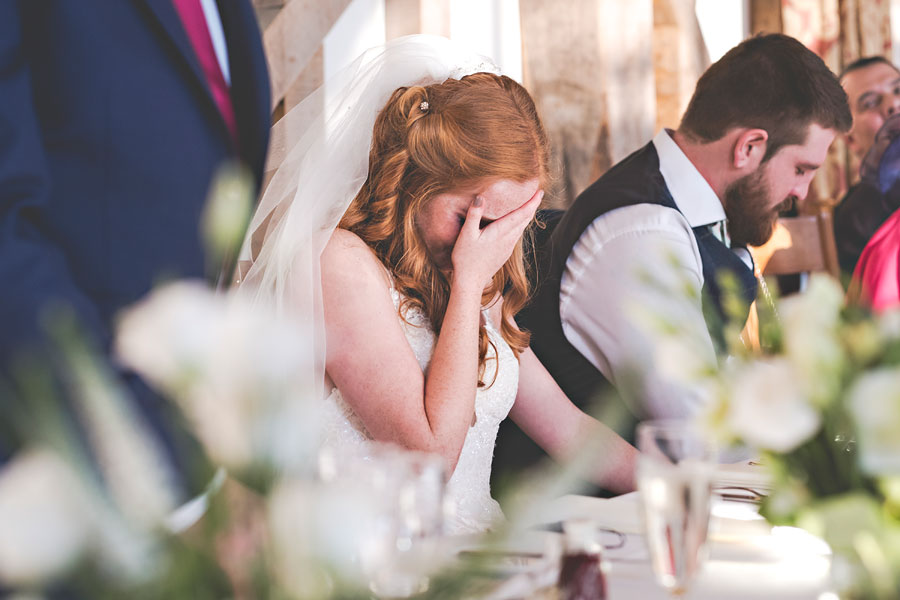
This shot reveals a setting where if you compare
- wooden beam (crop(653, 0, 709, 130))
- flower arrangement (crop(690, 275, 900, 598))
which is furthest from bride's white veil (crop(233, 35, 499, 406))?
wooden beam (crop(653, 0, 709, 130))

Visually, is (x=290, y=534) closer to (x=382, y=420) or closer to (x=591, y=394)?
(x=382, y=420)

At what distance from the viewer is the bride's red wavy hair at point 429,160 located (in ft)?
5.49

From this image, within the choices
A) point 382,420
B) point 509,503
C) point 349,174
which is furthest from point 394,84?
point 509,503

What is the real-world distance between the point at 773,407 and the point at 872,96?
11.4ft

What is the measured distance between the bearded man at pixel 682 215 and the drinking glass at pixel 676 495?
3.76 feet

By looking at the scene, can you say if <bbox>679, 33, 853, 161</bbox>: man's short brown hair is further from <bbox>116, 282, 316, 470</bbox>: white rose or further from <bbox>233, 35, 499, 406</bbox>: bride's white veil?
<bbox>116, 282, 316, 470</bbox>: white rose

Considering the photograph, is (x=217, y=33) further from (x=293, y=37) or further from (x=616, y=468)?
(x=293, y=37)

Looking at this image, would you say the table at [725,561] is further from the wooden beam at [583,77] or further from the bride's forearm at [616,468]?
the wooden beam at [583,77]

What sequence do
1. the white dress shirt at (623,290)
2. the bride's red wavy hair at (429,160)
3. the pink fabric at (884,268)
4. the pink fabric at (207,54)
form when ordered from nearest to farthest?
the pink fabric at (207,54) < the bride's red wavy hair at (429,160) < the white dress shirt at (623,290) < the pink fabric at (884,268)

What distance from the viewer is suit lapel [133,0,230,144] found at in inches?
36.4

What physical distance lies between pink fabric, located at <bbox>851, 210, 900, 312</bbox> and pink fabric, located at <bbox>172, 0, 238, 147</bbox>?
1.84 metres

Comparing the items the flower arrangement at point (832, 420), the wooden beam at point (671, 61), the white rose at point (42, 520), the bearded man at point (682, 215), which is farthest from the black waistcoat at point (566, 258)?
the white rose at point (42, 520)

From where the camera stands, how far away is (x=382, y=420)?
157 centimetres

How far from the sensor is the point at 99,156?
928 mm
